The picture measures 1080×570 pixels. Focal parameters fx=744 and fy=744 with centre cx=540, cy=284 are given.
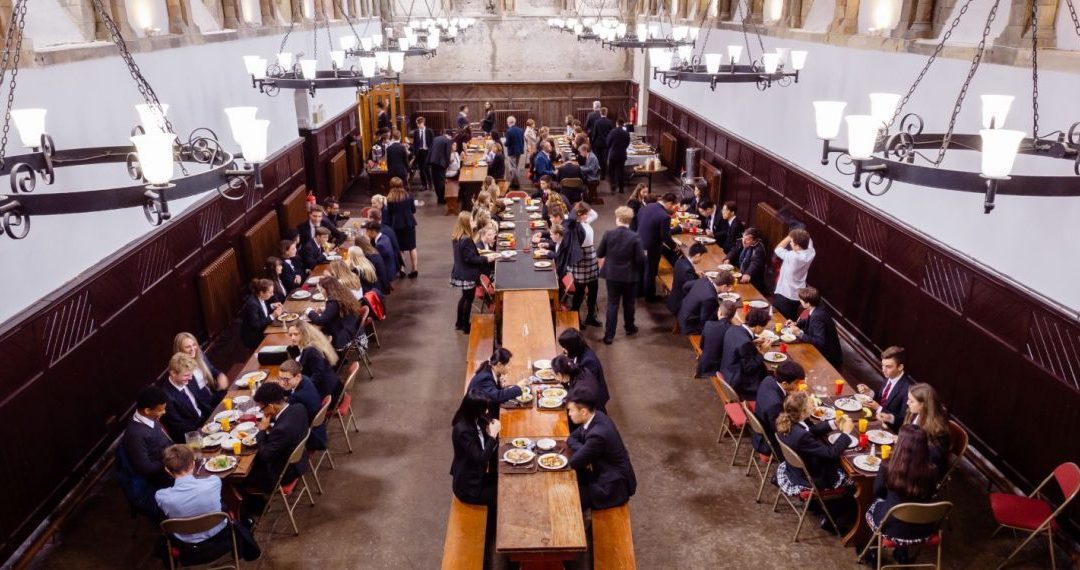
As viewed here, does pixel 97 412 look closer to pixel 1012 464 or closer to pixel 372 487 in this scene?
pixel 372 487

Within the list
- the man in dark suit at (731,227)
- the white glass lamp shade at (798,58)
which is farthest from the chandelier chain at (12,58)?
the man in dark suit at (731,227)

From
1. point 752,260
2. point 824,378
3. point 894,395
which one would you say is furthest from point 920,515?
point 752,260

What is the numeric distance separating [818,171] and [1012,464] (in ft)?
14.9

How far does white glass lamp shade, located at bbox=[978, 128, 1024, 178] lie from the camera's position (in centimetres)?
373

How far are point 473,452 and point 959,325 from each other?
4606 mm

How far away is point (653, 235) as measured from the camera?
1014 centimetres

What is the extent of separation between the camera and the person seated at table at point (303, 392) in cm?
608

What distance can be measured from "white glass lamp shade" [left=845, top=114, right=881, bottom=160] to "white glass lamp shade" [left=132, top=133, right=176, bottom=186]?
3764mm

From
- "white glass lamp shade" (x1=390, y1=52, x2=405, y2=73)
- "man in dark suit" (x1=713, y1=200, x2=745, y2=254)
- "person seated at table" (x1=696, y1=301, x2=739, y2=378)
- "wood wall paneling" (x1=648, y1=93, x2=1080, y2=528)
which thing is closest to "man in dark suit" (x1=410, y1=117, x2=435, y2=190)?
"white glass lamp shade" (x1=390, y1=52, x2=405, y2=73)

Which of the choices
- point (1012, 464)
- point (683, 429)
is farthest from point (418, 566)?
point (1012, 464)

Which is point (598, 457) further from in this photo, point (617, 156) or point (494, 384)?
point (617, 156)

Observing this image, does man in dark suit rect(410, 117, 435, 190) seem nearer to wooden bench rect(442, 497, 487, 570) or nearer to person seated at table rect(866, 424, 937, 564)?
wooden bench rect(442, 497, 487, 570)

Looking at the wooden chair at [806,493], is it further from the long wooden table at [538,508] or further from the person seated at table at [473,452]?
the person seated at table at [473,452]

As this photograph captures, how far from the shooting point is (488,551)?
580cm
